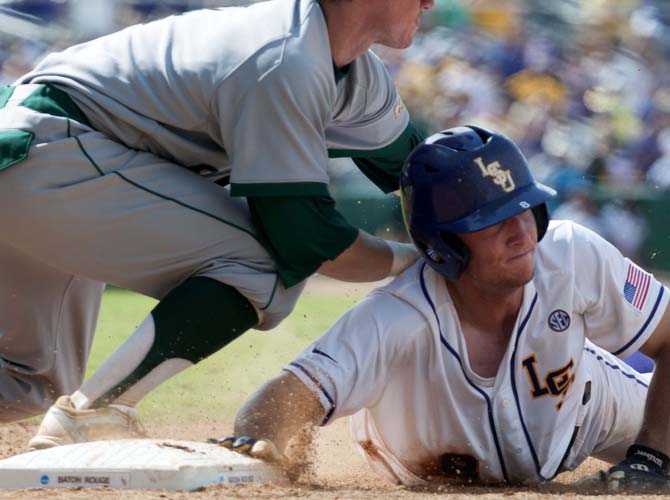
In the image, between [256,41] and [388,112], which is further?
[388,112]

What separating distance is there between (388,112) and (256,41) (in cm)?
75

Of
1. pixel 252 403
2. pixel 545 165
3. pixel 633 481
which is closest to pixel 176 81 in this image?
pixel 252 403

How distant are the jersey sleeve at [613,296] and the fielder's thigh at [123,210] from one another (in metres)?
0.85

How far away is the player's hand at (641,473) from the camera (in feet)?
9.89

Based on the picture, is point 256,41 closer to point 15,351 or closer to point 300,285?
point 300,285

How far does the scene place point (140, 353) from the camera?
2934 millimetres

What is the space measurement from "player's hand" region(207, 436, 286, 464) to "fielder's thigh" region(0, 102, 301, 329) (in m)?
0.39

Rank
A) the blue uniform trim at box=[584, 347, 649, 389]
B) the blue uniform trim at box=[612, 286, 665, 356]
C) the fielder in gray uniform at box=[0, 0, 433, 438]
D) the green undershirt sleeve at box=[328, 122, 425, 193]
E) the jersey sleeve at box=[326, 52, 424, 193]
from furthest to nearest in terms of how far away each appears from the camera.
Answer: the green undershirt sleeve at box=[328, 122, 425, 193] < the blue uniform trim at box=[584, 347, 649, 389] < the jersey sleeve at box=[326, 52, 424, 193] < the blue uniform trim at box=[612, 286, 665, 356] < the fielder in gray uniform at box=[0, 0, 433, 438]

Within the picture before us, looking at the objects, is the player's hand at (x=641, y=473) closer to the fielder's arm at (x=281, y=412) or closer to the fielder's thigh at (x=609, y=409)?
the fielder's thigh at (x=609, y=409)

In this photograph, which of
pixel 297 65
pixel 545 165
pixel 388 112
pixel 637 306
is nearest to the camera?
pixel 297 65

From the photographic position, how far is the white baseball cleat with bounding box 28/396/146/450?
9.52 ft

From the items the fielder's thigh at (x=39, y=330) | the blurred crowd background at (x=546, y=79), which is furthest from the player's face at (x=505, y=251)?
the blurred crowd background at (x=546, y=79)

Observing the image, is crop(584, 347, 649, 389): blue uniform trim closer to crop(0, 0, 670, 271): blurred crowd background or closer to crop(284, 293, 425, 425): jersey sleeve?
crop(284, 293, 425, 425): jersey sleeve

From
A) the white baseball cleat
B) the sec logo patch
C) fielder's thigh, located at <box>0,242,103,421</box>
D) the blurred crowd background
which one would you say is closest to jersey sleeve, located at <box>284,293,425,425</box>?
the sec logo patch
